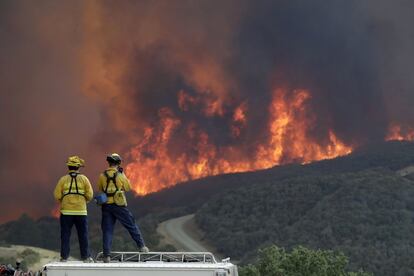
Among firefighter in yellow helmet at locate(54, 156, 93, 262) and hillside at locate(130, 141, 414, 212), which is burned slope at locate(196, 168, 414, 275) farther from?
firefighter in yellow helmet at locate(54, 156, 93, 262)

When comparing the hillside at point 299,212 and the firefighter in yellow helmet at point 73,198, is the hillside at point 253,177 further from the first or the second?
the firefighter in yellow helmet at point 73,198

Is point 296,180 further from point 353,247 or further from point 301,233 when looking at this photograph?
point 353,247

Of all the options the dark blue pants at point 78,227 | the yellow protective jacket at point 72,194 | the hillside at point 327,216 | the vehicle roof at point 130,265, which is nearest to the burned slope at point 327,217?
the hillside at point 327,216

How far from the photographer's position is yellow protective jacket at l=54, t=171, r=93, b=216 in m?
14.7

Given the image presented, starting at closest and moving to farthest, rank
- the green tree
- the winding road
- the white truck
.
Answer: the white truck < the green tree < the winding road

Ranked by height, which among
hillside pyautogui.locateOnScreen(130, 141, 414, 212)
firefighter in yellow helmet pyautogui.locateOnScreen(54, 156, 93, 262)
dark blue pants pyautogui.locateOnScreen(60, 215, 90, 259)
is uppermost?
hillside pyautogui.locateOnScreen(130, 141, 414, 212)

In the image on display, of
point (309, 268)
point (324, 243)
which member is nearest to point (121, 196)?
point (309, 268)

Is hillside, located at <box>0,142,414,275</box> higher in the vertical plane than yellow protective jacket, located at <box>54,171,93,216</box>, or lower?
higher

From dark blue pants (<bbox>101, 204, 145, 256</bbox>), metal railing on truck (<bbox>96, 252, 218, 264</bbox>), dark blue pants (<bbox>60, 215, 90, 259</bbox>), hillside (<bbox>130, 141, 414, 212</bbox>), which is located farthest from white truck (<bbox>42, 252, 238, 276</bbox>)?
hillside (<bbox>130, 141, 414, 212</bbox>)

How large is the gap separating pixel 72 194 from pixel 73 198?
0.32 ft

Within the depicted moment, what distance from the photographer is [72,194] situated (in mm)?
14750

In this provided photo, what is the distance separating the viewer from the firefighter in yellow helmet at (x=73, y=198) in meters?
14.7

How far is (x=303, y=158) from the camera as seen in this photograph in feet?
570

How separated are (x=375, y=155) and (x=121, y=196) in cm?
15182
